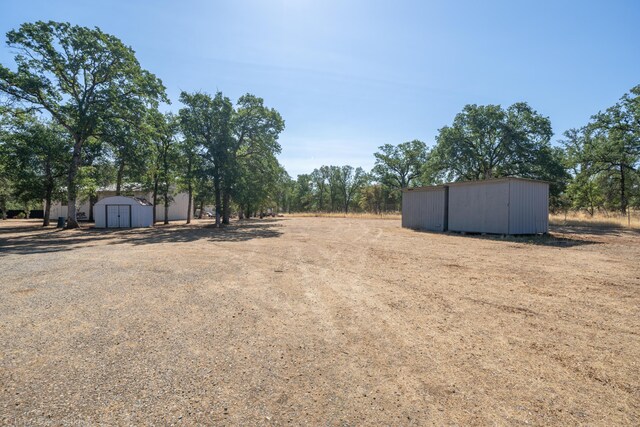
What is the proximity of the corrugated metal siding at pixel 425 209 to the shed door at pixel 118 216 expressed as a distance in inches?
871

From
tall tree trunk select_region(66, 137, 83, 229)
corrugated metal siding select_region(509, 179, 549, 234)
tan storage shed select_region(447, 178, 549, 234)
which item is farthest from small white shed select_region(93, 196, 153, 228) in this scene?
corrugated metal siding select_region(509, 179, 549, 234)

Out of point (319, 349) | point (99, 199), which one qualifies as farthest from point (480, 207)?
point (99, 199)

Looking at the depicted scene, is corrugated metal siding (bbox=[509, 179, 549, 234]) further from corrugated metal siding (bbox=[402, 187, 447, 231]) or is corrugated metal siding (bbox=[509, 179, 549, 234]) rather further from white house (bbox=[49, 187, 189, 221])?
white house (bbox=[49, 187, 189, 221])

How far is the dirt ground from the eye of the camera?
7.96 feet

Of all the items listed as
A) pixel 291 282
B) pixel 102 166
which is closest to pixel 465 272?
pixel 291 282

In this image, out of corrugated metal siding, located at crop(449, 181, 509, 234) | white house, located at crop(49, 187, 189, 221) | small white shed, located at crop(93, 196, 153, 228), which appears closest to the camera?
corrugated metal siding, located at crop(449, 181, 509, 234)

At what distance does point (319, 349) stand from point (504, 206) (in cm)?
1656

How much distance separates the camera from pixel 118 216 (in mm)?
25453

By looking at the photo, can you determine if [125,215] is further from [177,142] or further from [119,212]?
[177,142]

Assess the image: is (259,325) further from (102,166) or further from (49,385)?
(102,166)

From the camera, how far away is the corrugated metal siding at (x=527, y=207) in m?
16.6

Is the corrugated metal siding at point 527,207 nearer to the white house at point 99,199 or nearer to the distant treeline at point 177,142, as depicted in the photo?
the distant treeline at point 177,142

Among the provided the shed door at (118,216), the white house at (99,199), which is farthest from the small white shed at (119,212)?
the white house at (99,199)

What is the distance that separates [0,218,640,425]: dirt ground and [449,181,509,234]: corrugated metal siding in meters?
10.3
